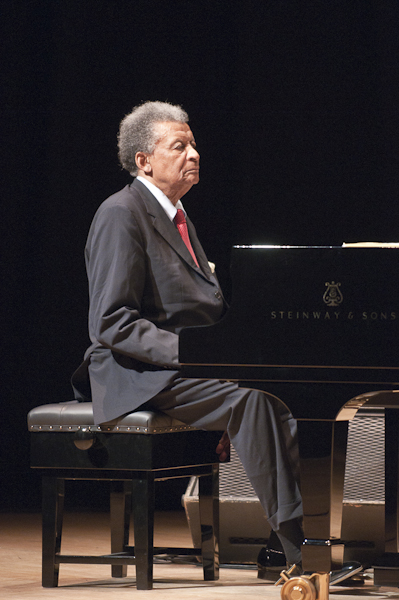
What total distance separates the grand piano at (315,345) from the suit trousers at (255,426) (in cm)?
23

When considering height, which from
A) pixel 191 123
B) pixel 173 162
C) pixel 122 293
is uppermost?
pixel 191 123

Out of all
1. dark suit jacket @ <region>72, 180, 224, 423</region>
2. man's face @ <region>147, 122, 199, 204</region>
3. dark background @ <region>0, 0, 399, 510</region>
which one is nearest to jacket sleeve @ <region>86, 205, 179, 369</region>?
dark suit jacket @ <region>72, 180, 224, 423</region>

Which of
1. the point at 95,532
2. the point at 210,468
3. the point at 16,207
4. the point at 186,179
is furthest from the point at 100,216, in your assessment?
the point at 16,207

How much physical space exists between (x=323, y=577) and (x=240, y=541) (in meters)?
0.97

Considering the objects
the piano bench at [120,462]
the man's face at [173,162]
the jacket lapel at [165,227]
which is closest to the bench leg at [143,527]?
the piano bench at [120,462]


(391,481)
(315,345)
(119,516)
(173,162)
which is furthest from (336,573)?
(173,162)

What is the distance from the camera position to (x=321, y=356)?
2.04m

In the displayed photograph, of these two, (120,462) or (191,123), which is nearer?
(120,462)

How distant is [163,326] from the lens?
105 inches

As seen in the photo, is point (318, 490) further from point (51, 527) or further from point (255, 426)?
point (51, 527)

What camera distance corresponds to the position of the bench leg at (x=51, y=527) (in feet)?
8.50

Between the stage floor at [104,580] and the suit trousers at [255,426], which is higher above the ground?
the suit trousers at [255,426]

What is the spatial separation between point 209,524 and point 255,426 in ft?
1.62

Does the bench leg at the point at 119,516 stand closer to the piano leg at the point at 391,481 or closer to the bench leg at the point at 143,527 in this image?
the bench leg at the point at 143,527
